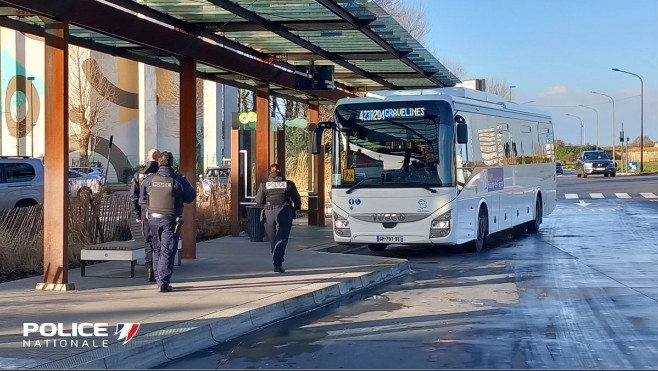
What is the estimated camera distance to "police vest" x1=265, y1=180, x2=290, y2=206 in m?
13.6

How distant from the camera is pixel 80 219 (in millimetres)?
16219

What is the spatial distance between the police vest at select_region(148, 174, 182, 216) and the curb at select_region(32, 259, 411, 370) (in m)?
1.82

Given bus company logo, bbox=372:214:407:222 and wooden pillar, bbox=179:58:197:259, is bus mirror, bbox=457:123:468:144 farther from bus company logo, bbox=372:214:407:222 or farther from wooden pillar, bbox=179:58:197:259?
wooden pillar, bbox=179:58:197:259

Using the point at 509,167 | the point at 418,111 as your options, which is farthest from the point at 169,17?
the point at 509,167

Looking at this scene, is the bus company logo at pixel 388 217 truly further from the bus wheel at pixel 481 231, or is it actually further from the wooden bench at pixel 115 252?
the wooden bench at pixel 115 252

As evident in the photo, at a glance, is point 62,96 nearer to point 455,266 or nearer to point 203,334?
Answer: point 203,334

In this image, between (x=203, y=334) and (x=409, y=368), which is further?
(x=203, y=334)

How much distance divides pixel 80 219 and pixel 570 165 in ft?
334

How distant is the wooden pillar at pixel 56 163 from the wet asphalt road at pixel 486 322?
11.4ft

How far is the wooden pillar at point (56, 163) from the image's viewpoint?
37.8 feet

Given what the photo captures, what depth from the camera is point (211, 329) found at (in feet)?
30.6

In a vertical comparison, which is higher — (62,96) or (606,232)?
(62,96)

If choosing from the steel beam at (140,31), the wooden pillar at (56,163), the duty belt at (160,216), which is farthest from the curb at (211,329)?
the steel beam at (140,31)

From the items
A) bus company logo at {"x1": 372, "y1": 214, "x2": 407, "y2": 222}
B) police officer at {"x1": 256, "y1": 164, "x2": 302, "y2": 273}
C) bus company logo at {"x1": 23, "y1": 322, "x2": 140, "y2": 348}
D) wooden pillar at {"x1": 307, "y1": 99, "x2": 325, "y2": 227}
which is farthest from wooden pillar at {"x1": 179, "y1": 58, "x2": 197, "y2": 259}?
wooden pillar at {"x1": 307, "y1": 99, "x2": 325, "y2": 227}
